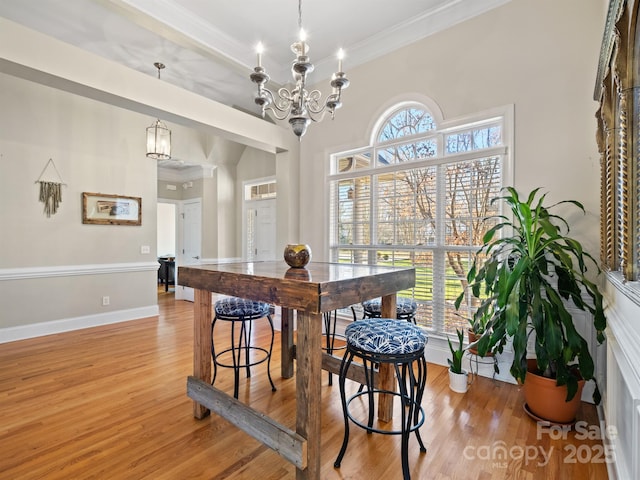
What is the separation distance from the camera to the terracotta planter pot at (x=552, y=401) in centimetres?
201

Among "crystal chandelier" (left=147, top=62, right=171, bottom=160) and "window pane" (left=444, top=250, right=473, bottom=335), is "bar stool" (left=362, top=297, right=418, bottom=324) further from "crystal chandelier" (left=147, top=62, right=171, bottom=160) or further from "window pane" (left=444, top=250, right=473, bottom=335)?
"crystal chandelier" (left=147, top=62, right=171, bottom=160)

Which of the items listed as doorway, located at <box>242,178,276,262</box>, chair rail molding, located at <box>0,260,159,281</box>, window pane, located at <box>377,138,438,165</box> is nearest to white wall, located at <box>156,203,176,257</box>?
doorway, located at <box>242,178,276,262</box>

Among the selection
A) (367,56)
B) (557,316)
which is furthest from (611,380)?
(367,56)

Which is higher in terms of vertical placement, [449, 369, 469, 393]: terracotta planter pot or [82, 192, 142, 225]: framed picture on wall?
[82, 192, 142, 225]: framed picture on wall

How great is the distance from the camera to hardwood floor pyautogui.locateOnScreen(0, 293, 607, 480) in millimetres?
1649

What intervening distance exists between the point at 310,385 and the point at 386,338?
1.45 ft

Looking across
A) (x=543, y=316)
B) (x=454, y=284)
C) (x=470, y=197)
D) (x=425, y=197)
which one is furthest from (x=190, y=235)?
(x=543, y=316)

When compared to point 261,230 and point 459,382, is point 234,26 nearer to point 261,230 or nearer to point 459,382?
point 261,230

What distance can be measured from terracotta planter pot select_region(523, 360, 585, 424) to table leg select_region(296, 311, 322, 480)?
1.57 m

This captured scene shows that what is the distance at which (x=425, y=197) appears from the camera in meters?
3.21

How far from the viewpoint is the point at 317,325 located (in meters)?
1.45

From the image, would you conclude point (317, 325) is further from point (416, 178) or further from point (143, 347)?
point (143, 347)

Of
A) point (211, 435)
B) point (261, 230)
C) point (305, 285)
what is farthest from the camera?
point (261, 230)

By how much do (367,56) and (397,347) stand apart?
10.8 feet
